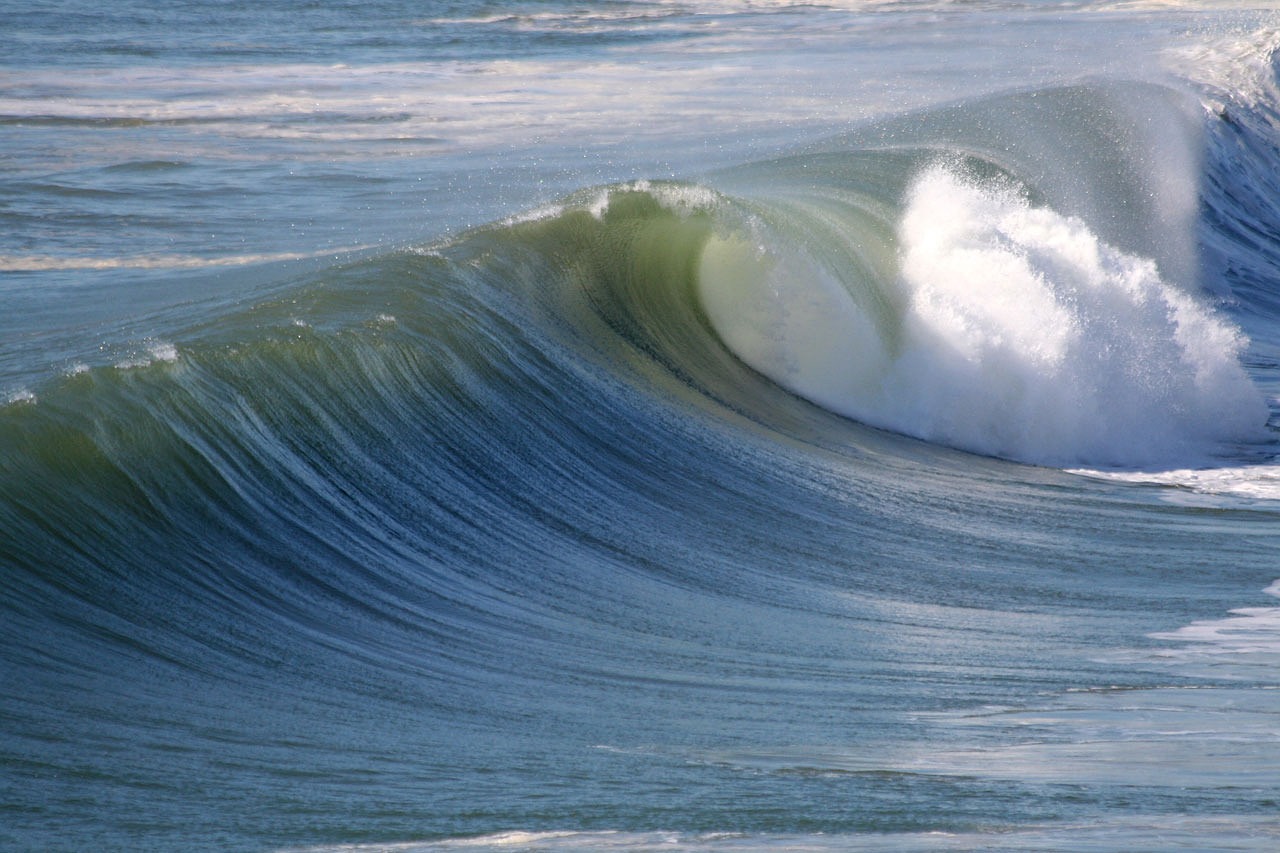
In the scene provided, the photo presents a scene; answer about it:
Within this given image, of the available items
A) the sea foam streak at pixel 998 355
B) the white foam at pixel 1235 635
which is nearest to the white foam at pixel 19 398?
the white foam at pixel 1235 635

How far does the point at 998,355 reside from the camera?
998cm

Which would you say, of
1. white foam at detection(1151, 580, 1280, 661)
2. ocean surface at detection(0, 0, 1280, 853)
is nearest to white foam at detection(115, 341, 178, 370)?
ocean surface at detection(0, 0, 1280, 853)

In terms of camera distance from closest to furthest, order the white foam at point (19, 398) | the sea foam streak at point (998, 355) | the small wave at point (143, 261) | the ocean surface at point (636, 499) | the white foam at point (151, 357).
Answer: the ocean surface at point (636, 499) < the white foam at point (19, 398) < the white foam at point (151, 357) < the sea foam streak at point (998, 355) < the small wave at point (143, 261)

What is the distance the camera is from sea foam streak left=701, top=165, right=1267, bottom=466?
9656 millimetres

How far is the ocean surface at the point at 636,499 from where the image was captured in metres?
3.71

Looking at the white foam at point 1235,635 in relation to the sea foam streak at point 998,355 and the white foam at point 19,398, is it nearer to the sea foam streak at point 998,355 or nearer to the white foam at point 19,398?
the sea foam streak at point 998,355

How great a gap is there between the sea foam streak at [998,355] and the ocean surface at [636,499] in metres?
0.03

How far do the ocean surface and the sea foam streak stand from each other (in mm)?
31

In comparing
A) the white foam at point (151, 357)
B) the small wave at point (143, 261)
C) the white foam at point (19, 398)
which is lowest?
the white foam at point (19, 398)

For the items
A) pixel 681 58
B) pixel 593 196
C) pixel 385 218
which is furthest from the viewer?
pixel 681 58

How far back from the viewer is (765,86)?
76.5 feet

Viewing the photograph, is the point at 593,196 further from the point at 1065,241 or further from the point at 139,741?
the point at 139,741

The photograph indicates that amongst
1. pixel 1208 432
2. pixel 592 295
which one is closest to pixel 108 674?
pixel 592 295

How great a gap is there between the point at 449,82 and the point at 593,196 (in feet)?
45.5
